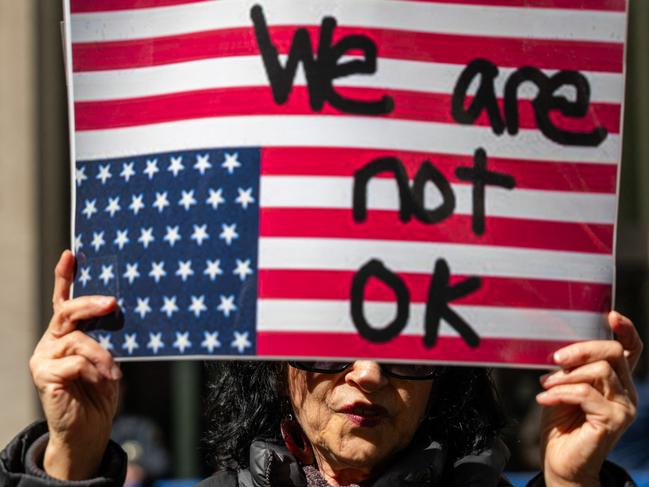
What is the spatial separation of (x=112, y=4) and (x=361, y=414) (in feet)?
3.10

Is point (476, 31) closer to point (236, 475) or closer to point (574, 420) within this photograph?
point (574, 420)

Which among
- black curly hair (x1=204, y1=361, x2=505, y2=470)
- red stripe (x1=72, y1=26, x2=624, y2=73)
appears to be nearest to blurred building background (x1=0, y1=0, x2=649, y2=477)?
black curly hair (x1=204, y1=361, x2=505, y2=470)

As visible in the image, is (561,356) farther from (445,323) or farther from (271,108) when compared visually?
(271,108)

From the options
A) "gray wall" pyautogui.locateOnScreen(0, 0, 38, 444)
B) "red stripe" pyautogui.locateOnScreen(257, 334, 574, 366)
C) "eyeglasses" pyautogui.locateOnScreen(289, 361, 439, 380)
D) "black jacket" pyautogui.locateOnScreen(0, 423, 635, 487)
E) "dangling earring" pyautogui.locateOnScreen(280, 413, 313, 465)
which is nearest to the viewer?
"red stripe" pyautogui.locateOnScreen(257, 334, 574, 366)

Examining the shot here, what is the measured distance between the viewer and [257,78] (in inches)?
95.6

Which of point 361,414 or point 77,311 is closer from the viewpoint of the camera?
point 77,311

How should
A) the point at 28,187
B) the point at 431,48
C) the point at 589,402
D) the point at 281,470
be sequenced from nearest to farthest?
the point at 589,402 → the point at 431,48 → the point at 281,470 → the point at 28,187

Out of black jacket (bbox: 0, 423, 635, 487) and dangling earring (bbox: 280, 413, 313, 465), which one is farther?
dangling earring (bbox: 280, 413, 313, 465)

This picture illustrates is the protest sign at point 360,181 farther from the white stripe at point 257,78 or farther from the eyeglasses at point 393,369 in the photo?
the eyeglasses at point 393,369

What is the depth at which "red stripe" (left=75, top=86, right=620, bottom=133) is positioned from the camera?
7.95 ft

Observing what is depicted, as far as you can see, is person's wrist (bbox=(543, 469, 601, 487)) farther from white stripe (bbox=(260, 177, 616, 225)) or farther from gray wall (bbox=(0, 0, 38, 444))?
gray wall (bbox=(0, 0, 38, 444))

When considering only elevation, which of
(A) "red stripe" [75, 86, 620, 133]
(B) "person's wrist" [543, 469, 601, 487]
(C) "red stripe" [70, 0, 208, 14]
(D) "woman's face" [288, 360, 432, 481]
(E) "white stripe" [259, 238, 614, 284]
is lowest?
(B) "person's wrist" [543, 469, 601, 487]

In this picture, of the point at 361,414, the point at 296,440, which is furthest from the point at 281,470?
the point at 361,414

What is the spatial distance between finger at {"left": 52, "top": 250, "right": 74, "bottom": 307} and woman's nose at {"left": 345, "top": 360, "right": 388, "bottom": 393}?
0.58 metres
